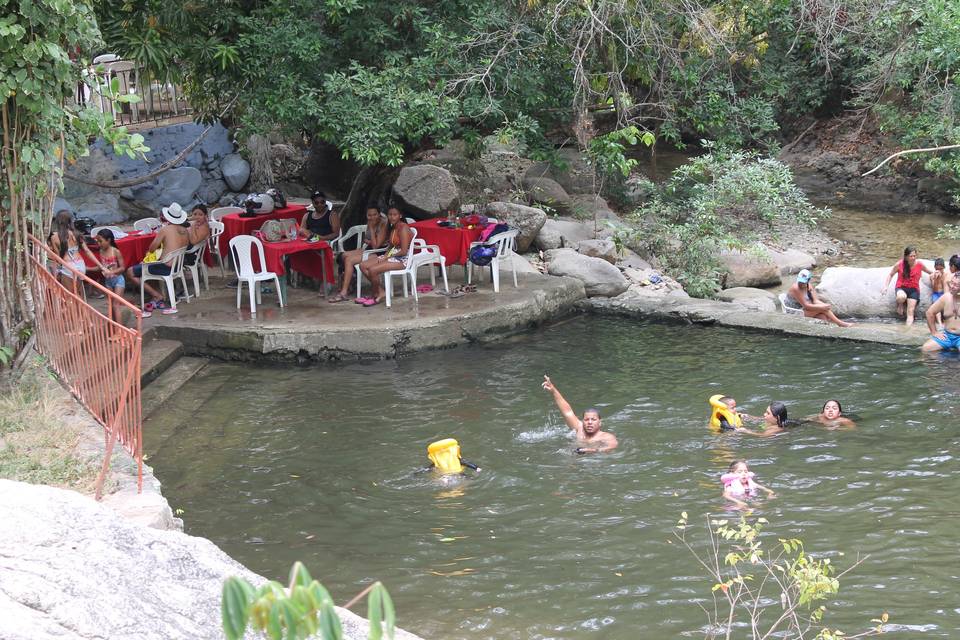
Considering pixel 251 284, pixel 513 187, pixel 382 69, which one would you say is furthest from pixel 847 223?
pixel 251 284

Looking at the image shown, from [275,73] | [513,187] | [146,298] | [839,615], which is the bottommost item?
[839,615]

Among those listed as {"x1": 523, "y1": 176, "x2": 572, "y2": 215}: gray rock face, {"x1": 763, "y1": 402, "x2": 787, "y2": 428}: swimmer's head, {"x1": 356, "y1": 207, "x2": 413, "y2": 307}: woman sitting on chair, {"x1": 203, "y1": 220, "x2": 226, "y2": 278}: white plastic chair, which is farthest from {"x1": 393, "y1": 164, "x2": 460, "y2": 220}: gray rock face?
{"x1": 763, "y1": 402, "x2": 787, "y2": 428}: swimmer's head

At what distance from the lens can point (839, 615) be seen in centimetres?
600

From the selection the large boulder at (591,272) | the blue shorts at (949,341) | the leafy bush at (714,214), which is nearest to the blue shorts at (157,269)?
the large boulder at (591,272)

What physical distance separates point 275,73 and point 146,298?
389cm

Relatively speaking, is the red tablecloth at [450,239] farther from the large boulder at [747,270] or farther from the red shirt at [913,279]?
the red shirt at [913,279]

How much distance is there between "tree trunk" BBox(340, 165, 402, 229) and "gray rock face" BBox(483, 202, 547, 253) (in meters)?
1.73

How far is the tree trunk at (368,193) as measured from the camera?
15927 millimetres

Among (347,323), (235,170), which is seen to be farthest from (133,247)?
(235,170)

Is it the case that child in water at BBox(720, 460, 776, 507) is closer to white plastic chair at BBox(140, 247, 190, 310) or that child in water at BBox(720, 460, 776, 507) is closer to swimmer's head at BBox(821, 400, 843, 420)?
swimmer's head at BBox(821, 400, 843, 420)

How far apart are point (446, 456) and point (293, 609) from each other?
5.99 meters

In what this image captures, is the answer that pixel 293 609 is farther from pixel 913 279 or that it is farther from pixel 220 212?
pixel 220 212

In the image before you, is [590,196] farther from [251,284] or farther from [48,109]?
[48,109]

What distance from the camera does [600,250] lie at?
647 inches
